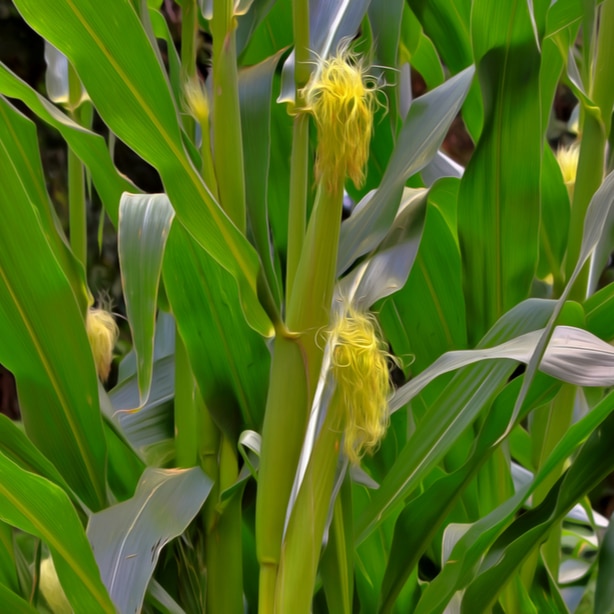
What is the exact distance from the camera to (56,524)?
13.6 inches

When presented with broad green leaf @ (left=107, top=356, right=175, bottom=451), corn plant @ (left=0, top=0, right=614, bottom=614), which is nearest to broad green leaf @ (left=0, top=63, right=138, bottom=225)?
corn plant @ (left=0, top=0, right=614, bottom=614)

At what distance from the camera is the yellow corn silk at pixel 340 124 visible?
0.35 meters

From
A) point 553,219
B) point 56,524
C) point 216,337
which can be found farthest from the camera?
point 553,219

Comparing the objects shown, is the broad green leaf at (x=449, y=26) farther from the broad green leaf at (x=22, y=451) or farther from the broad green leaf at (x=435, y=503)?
the broad green leaf at (x=22, y=451)

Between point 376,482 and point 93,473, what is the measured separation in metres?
0.17

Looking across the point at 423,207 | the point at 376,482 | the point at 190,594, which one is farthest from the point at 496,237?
the point at 190,594

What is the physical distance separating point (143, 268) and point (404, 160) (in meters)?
0.13

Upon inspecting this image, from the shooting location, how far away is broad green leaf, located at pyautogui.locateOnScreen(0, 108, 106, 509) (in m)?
0.38

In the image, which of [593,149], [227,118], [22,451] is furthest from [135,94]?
[593,149]

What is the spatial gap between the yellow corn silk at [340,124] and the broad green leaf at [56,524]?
167 mm

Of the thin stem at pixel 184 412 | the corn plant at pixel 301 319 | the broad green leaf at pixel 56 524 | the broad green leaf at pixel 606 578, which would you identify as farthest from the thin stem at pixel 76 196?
the broad green leaf at pixel 606 578

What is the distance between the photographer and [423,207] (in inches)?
17.2

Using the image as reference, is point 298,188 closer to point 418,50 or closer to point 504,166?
point 504,166

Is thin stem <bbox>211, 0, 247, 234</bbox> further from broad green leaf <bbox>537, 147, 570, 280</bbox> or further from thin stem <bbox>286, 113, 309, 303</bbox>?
broad green leaf <bbox>537, 147, 570, 280</bbox>
